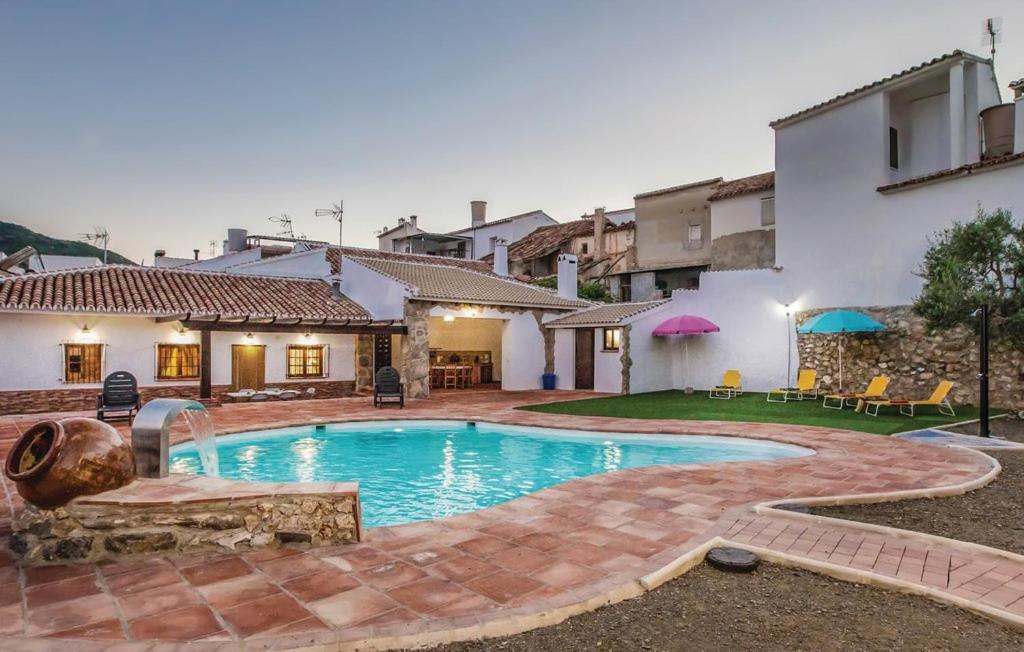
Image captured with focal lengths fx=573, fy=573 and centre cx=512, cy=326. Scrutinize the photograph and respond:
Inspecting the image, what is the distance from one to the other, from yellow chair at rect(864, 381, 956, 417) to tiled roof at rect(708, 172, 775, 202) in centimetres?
1286

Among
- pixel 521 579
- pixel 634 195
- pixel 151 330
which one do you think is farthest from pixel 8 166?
pixel 634 195

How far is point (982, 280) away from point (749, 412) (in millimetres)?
5666

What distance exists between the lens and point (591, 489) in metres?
6.98

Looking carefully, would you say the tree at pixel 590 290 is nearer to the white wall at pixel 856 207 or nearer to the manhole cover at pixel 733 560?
the white wall at pixel 856 207

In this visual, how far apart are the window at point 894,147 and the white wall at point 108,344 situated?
63.6 feet

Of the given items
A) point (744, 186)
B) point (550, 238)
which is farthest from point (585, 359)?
point (550, 238)

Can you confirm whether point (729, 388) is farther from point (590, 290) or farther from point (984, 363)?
point (590, 290)

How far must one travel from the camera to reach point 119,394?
41.9 feet

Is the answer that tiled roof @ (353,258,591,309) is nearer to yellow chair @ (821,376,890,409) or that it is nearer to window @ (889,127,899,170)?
yellow chair @ (821,376,890,409)

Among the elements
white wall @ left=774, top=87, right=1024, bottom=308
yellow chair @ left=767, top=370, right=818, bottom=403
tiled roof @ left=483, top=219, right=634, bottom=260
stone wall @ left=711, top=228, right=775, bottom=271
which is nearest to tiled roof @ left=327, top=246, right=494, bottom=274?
tiled roof @ left=483, top=219, right=634, bottom=260

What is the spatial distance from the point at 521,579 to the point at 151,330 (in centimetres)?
1619

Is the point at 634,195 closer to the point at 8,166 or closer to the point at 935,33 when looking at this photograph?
the point at 935,33

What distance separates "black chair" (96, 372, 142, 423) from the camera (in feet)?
41.5

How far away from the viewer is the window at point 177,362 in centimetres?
1669
